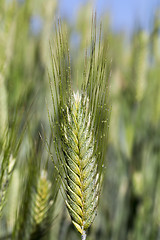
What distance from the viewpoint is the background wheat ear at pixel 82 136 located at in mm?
475

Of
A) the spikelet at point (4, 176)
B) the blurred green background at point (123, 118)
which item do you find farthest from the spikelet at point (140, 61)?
the spikelet at point (4, 176)

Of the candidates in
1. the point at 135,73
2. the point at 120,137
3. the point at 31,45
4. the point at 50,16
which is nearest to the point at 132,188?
the point at 120,137

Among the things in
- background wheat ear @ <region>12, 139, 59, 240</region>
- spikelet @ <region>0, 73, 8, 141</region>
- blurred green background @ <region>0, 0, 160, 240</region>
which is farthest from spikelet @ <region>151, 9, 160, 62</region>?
background wheat ear @ <region>12, 139, 59, 240</region>

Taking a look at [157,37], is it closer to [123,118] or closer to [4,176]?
[123,118]

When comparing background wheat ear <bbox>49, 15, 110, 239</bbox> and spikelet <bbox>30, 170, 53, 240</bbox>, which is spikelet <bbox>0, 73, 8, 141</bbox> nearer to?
spikelet <bbox>30, 170, 53, 240</bbox>

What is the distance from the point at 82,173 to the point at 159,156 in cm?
82

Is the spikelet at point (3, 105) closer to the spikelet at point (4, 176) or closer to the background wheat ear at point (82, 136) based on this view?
the spikelet at point (4, 176)

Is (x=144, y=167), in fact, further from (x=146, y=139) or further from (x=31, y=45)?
(x=31, y=45)

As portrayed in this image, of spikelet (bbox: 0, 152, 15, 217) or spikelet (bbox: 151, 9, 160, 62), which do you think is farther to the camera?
spikelet (bbox: 151, 9, 160, 62)

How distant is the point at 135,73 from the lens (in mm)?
1205

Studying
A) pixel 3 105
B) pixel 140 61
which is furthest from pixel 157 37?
pixel 3 105

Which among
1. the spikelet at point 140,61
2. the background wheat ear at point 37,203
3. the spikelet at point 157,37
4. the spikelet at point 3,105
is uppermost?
the spikelet at point 157,37

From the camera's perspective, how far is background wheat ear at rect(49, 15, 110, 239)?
1.56 ft

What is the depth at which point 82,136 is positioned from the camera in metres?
0.47
